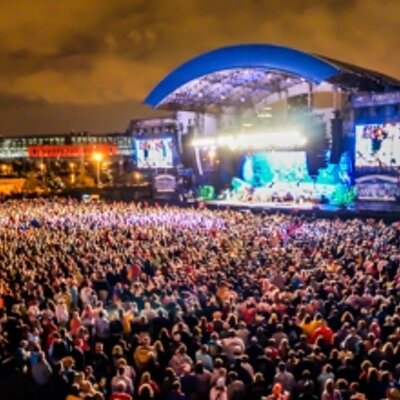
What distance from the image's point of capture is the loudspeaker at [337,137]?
34.9m

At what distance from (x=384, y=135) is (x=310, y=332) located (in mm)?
24147

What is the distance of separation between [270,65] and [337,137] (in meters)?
6.00

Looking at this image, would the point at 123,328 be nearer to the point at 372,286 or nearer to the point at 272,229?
the point at 372,286

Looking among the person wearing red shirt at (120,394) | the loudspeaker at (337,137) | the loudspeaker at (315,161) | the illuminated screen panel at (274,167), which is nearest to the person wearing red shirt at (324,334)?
the person wearing red shirt at (120,394)

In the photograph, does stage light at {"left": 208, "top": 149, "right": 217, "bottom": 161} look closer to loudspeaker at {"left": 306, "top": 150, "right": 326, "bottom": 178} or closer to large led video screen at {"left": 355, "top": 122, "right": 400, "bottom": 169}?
loudspeaker at {"left": 306, "top": 150, "right": 326, "bottom": 178}

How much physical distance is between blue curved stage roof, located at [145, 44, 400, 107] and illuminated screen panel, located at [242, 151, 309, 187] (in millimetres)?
5419

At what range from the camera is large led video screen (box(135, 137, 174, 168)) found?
45688 millimetres

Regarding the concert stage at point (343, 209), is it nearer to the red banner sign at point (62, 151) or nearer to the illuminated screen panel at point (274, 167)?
the illuminated screen panel at point (274, 167)

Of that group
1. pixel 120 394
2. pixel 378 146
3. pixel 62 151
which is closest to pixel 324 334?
pixel 120 394

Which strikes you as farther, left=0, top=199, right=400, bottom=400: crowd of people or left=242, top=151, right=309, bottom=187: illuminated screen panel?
left=242, top=151, right=309, bottom=187: illuminated screen panel

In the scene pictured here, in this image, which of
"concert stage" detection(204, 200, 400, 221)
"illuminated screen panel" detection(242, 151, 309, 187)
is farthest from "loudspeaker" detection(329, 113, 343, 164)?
"illuminated screen panel" detection(242, 151, 309, 187)

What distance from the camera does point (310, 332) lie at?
9.38 m

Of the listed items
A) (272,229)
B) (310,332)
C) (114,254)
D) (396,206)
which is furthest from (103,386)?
(396,206)

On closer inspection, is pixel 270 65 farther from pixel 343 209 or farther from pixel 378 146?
pixel 343 209
